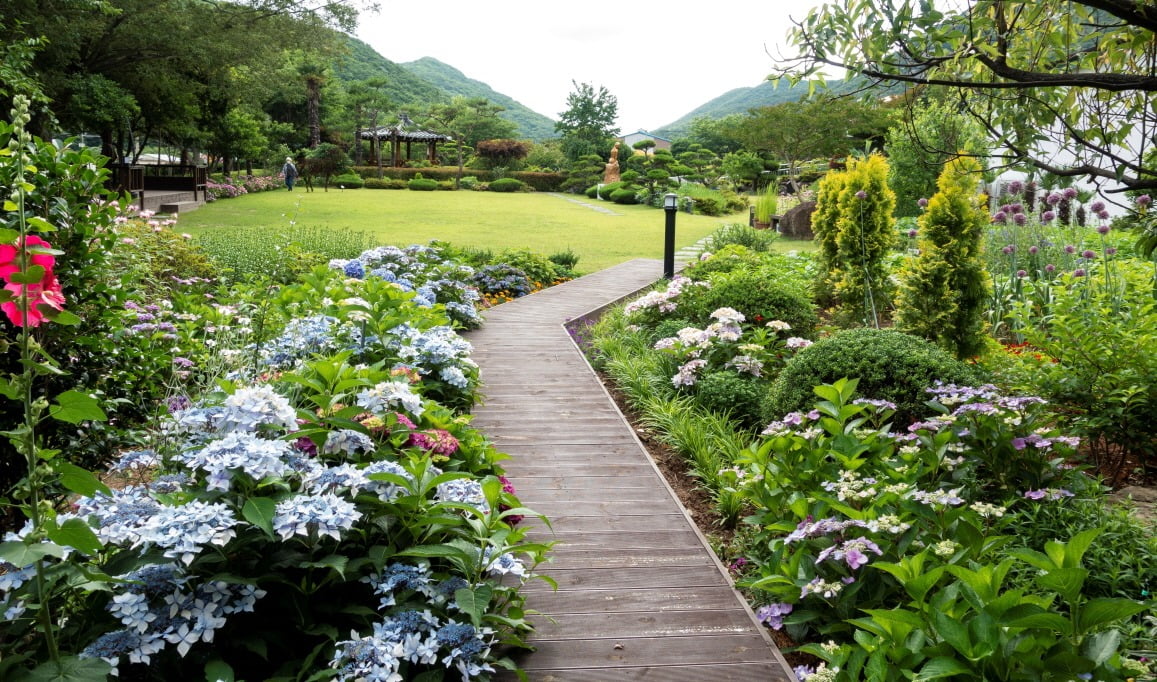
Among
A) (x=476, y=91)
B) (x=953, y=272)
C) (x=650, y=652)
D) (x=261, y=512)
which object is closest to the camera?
(x=261, y=512)

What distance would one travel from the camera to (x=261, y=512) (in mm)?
1860

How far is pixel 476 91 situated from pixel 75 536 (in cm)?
11178

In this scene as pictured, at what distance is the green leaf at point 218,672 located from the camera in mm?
1755

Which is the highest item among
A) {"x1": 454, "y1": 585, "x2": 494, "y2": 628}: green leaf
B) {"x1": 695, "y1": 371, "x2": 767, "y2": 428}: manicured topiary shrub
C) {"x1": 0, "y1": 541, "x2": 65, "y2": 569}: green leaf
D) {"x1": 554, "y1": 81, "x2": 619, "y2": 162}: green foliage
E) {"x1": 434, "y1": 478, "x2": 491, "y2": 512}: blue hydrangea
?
{"x1": 554, "y1": 81, "x2": 619, "y2": 162}: green foliage

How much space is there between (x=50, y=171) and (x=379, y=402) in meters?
1.33

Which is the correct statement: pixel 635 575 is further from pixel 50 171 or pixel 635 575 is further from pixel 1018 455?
pixel 50 171

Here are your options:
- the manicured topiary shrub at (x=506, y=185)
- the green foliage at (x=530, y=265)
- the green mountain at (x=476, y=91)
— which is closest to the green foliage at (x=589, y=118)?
the manicured topiary shrub at (x=506, y=185)

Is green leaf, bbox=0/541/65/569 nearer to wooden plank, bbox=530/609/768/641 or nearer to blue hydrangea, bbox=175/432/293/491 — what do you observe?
blue hydrangea, bbox=175/432/293/491

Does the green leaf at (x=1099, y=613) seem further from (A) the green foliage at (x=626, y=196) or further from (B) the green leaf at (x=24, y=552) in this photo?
(A) the green foliage at (x=626, y=196)

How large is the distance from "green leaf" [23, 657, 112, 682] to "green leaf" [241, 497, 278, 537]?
15.6 inches

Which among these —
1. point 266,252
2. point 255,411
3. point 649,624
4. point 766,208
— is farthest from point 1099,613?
point 766,208

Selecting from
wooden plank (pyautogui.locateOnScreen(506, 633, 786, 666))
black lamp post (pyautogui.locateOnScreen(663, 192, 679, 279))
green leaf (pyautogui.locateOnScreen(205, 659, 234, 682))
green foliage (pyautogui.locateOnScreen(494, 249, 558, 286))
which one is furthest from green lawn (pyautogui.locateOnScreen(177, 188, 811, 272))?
green leaf (pyautogui.locateOnScreen(205, 659, 234, 682))

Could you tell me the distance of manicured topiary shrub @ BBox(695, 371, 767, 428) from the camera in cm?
470

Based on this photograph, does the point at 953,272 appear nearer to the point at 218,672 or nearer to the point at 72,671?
the point at 218,672
